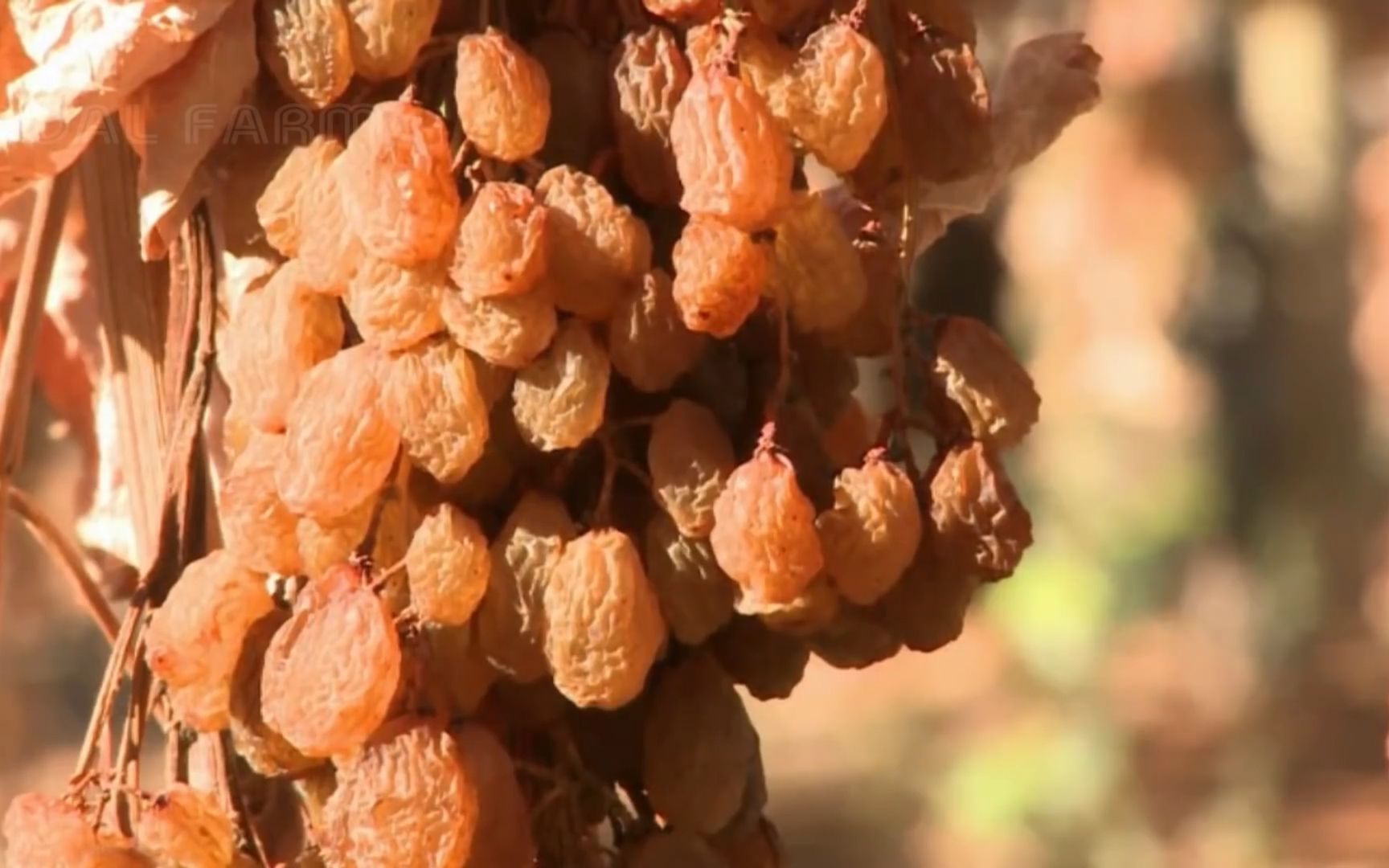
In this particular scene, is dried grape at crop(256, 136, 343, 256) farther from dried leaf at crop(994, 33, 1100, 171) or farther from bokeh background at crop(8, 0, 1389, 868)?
bokeh background at crop(8, 0, 1389, 868)

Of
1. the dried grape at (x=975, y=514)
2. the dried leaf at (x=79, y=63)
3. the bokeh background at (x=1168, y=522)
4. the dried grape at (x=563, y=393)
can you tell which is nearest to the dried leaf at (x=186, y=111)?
the dried leaf at (x=79, y=63)

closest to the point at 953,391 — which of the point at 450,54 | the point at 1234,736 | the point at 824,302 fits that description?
the point at 824,302

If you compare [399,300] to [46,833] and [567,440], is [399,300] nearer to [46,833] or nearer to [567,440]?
[567,440]

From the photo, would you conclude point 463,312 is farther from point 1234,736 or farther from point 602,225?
point 1234,736

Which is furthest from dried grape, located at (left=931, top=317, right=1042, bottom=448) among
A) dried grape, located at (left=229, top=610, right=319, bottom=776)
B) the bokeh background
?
the bokeh background

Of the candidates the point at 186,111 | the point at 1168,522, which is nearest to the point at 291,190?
the point at 186,111
